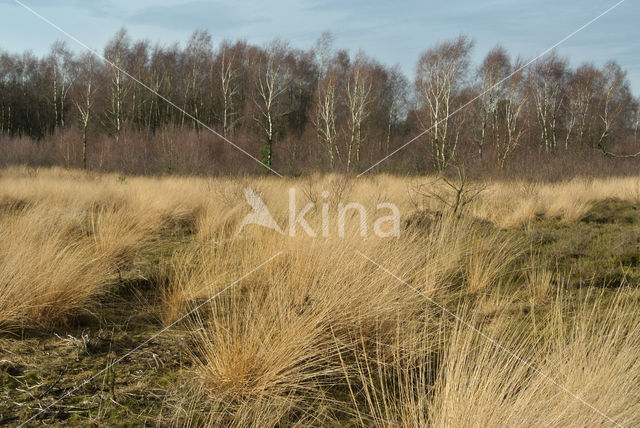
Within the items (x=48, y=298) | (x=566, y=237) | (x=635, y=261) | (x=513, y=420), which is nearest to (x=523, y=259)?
(x=635, y=261)

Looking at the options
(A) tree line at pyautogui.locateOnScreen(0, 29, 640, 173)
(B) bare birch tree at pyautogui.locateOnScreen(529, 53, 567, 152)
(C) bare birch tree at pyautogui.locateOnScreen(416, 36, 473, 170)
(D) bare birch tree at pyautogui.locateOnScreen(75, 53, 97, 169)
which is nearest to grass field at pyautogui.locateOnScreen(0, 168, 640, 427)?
(A) tree line at pyautogui.locateOnScreen(0, 29, 640, 173)

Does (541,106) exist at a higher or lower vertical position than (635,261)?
higher

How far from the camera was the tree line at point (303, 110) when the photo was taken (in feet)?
70.2

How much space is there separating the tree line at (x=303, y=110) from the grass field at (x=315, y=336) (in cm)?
1256

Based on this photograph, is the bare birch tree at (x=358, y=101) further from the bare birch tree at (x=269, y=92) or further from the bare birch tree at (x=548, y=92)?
the bare birch tree at (x=548, y=92)

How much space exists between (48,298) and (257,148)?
Result: 23777 mm

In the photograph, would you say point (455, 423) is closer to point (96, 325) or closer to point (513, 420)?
point (513, 420)

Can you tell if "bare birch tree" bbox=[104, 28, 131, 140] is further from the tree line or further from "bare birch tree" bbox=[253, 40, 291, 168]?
"bare birch tree" bbox=[253, 40, 291, 168]

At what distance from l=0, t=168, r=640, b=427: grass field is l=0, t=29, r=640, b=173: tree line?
41.2 ft

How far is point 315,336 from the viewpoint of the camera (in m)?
2.43

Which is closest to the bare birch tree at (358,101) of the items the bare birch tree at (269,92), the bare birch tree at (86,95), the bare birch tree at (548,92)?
the bare birch tree at (269,92)

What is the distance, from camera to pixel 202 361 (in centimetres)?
246

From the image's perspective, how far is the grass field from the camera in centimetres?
183

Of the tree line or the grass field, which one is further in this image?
the tree line
